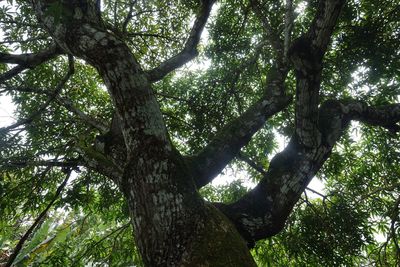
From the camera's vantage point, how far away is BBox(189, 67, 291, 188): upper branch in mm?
3416

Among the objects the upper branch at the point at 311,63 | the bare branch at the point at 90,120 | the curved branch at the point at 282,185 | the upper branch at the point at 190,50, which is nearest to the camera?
the upper branch at the point at 311,63

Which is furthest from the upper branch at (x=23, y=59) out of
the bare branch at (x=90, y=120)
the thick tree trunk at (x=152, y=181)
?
the bare branch at (x=90, y=120)

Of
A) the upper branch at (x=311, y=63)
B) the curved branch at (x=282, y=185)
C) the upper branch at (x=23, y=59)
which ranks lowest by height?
the curved branch at (x=282, y=185)

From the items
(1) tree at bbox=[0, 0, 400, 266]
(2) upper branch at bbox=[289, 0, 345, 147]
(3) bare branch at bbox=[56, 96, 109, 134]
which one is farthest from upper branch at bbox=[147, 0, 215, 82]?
(2) upper branch at bbox=[289, 0, 345, 147]

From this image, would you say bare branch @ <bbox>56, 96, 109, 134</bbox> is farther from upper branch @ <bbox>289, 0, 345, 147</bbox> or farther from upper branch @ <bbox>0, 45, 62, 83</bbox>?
upper branch @ <bbox>289, 0, 345, 147</bbox>

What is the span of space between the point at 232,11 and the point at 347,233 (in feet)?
16.3

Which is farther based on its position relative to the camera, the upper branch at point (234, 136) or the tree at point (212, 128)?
the upper branch at point (234, 136)

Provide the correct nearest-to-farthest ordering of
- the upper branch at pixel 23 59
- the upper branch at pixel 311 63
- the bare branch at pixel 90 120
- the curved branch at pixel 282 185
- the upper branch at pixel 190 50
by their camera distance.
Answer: the upper branch at pixel 311 63 < the curved branch at pixel 282 185 < the upper branch at pixel 23 59 < the upper branch at pixel 190 50 < the bare branch at pixel 90 120

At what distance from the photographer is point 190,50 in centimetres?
429

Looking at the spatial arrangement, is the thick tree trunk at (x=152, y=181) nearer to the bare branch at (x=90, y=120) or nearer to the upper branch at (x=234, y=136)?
the upper branch at (x=234, y=136)

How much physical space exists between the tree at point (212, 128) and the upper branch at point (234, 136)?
16mm

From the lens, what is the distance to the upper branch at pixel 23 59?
341 centimetres

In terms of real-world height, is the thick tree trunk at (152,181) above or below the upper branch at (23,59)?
below

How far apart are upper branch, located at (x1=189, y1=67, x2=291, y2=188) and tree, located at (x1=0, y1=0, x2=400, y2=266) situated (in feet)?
0.05
